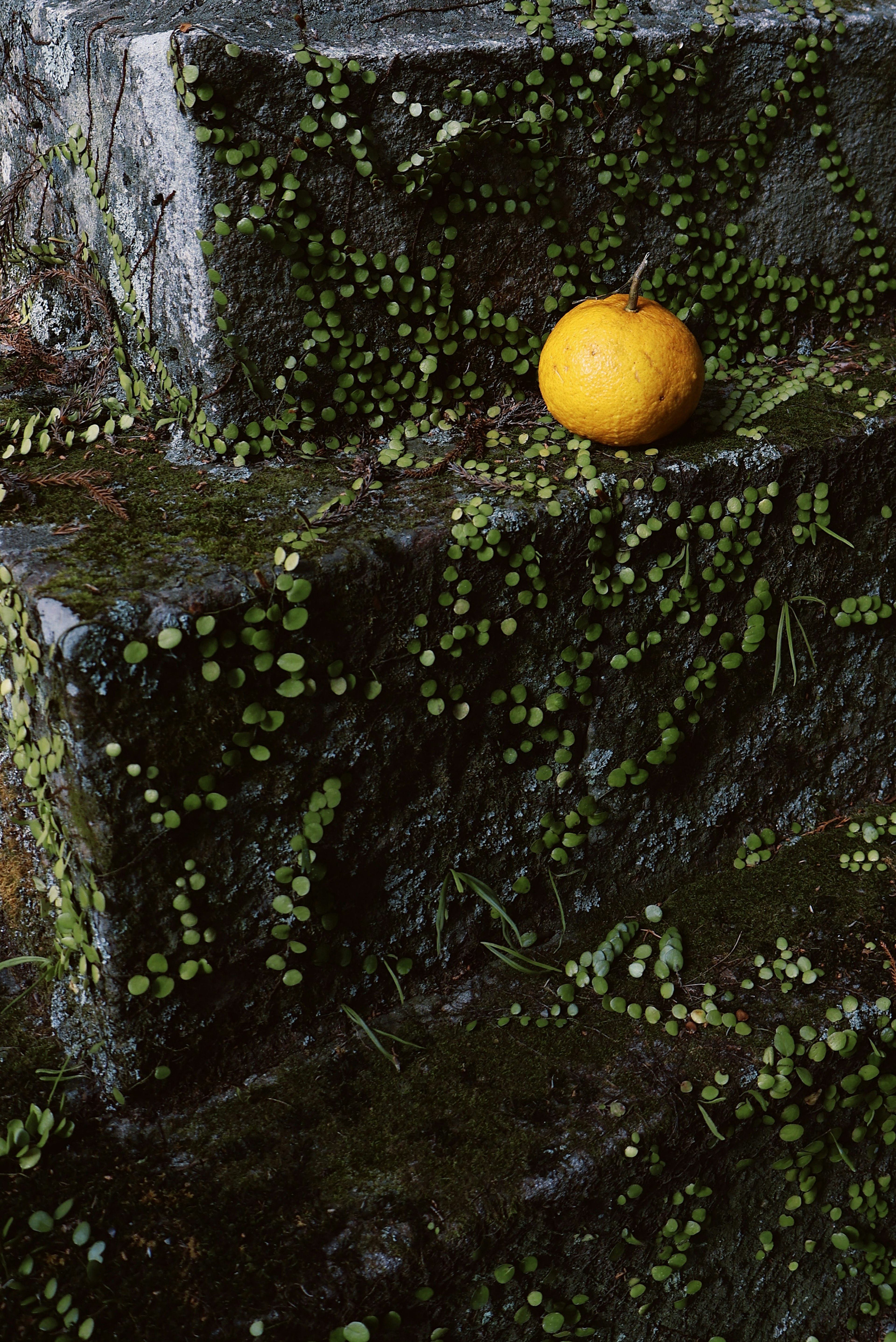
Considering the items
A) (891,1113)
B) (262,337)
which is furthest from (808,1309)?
(262,337)

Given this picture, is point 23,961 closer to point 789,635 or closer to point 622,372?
point 622,372

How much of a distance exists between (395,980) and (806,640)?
4.79 ft

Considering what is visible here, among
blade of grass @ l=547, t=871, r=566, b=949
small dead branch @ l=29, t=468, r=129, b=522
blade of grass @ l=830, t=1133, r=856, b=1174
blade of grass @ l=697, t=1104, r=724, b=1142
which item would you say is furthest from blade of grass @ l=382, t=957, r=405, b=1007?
small dead branch @ l=29, t=468, r=129, b=522

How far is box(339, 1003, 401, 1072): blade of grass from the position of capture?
2.28m

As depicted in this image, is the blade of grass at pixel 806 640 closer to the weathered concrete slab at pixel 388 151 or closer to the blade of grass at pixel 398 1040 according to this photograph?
the weathered concrete slab at pixel 388 151

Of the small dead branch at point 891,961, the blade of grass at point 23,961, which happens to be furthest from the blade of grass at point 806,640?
the blade of grass at point 23,961

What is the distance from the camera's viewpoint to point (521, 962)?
2.51m

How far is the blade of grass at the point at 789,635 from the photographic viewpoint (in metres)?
2.68

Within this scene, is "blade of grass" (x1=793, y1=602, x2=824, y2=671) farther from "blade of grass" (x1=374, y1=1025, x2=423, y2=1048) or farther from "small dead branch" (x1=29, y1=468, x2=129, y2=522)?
"small dead branch" (x1=29, y1=468, x2=129, y2=522)

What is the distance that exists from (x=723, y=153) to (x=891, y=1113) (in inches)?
105

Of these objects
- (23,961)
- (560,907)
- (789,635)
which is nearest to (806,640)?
(789,635)

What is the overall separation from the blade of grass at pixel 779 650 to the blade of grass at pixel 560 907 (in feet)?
2.70

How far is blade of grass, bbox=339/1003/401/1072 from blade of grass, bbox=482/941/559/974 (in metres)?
0.37

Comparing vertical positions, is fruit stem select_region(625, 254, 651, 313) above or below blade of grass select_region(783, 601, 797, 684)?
above
